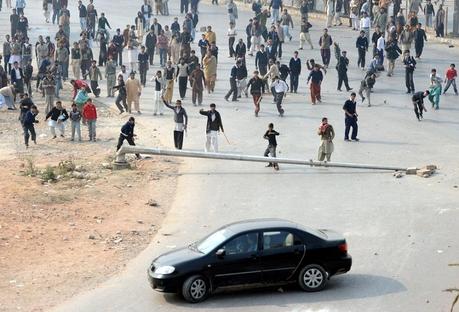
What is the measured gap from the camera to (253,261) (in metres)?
17.7

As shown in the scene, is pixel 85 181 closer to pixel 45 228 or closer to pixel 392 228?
pixel 45 228

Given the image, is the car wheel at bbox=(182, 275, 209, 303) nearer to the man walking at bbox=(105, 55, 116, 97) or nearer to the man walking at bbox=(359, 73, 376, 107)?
the man walking at bbox=(359, 73, 376, 107)

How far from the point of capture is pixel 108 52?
42688mm

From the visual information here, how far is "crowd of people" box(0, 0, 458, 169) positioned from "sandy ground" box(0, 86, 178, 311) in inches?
47.9

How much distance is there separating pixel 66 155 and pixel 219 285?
1414 centimetres

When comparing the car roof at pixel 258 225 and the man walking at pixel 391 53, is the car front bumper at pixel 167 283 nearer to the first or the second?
the car roof at pixel 258 225

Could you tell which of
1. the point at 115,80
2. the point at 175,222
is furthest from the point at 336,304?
the point at 115,80

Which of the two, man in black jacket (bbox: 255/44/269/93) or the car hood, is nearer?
the car hood

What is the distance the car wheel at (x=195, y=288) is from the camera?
17.6m

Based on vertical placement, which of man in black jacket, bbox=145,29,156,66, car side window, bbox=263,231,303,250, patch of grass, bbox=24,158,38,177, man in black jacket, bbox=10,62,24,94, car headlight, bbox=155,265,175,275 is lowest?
patch of grass, bbox=24,158,38,177

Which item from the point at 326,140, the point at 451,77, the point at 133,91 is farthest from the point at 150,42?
the point at 326,140

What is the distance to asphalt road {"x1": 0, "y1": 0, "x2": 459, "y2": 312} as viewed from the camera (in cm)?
1794

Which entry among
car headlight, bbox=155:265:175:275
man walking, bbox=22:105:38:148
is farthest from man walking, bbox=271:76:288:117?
car headlight, bbox=155:265:175:275

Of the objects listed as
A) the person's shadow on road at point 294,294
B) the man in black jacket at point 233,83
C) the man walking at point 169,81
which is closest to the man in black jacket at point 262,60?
the man in black jacket at point 233,83
